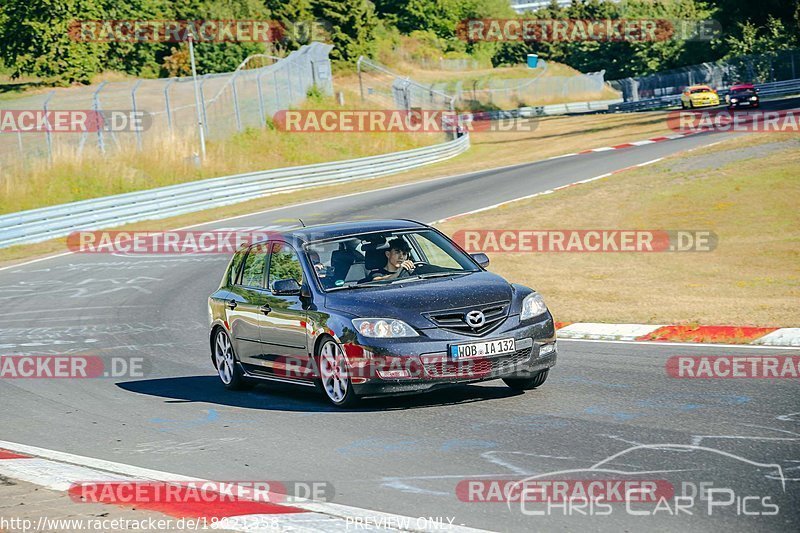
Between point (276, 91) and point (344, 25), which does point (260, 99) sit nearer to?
point (276, 91)

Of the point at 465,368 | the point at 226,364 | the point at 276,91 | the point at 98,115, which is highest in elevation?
the point at 276,91

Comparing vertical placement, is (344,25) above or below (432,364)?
above

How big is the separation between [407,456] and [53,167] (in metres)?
33.5

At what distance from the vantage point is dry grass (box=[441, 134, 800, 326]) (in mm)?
15227

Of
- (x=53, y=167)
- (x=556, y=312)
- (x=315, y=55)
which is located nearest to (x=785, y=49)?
(x=315, y=55)

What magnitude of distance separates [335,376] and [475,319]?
1361 mm

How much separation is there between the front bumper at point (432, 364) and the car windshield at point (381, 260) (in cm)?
105

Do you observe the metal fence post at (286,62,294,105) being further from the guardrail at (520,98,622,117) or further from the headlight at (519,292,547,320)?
the headlight at (519,292,547,320)

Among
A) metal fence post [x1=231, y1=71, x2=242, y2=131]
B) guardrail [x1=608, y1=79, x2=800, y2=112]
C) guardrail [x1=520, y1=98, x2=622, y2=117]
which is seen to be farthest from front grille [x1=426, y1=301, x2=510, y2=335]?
guardrail [x1=520, y1=98, x2=622, y2=117]

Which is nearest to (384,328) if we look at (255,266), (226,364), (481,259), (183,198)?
(481,259)

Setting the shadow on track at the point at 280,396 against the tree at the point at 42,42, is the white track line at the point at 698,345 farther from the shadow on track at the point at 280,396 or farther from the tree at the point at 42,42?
the tree at the point at 42,42

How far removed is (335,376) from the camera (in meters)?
9.53

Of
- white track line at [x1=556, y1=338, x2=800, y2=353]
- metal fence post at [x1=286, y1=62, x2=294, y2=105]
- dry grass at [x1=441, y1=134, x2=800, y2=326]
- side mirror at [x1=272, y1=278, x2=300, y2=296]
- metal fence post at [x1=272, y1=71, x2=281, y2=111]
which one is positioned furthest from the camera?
metal fence post at [x1=286, y1=62, x2=294, y2=105]

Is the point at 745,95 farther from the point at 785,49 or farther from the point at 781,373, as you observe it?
the point at 781,373
